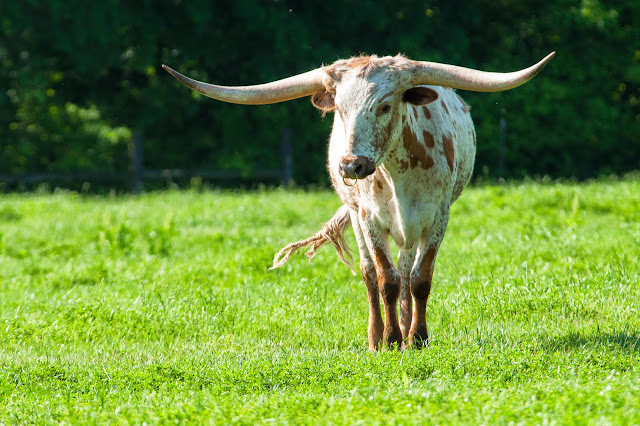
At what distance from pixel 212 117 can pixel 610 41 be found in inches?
428

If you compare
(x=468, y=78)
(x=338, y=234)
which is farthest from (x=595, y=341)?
(x=338, y=234)

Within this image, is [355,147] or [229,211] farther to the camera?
[229,211]

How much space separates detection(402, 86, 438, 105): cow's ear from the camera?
562 cm

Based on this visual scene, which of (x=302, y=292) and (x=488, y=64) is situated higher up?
(x=488, y=64)

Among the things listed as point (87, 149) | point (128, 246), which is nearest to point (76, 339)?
point (128, 246)

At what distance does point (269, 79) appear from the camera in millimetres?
19406

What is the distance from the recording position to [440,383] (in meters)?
4.58

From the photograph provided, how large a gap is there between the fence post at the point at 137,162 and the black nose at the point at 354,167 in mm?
16616

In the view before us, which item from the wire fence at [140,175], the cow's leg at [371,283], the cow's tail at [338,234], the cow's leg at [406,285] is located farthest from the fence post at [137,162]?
the cow's leg at [406,285]

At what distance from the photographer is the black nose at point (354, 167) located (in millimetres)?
5152

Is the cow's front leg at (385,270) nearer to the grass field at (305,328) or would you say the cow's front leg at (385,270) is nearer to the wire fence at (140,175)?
the grass field at (305,328)

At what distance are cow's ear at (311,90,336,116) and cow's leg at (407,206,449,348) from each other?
1.17m

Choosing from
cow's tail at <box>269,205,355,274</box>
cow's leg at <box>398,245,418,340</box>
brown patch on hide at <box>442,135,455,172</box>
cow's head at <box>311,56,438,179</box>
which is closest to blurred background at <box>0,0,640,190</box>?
cow's tail at <box>269,205,355,274</box>

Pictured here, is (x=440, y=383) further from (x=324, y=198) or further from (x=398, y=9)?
(x=398, y=9)
